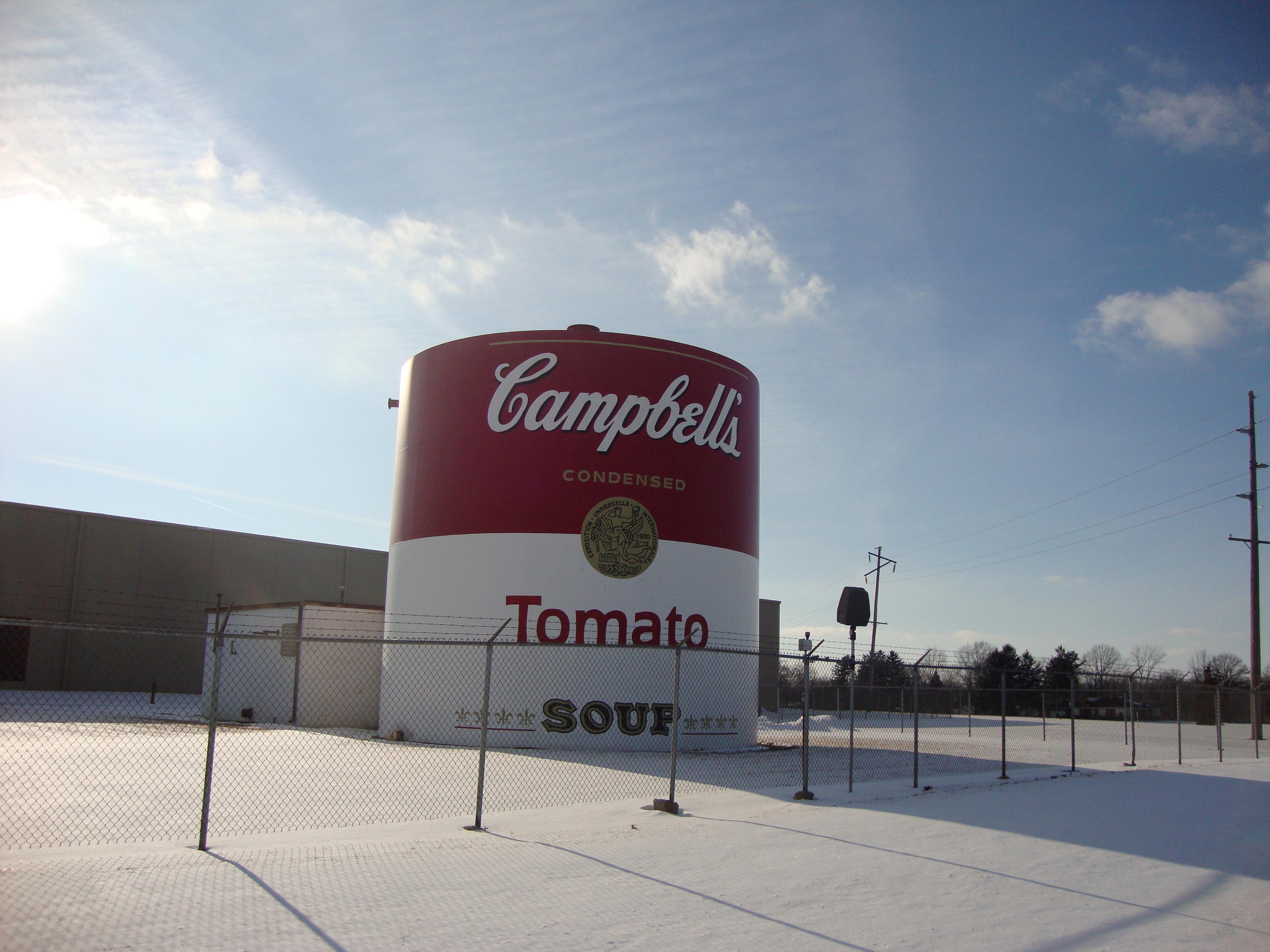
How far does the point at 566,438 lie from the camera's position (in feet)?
72.6

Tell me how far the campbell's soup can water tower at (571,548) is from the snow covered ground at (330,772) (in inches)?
49.2

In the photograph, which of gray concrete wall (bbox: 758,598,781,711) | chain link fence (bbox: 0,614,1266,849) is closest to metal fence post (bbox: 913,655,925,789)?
chain link fence (bbox: 0,614,1266,849)

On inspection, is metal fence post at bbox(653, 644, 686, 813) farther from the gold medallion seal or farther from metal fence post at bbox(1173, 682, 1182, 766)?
metal fence post at bbox(1173, 682, 1182, 766)

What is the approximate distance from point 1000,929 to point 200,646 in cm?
4193

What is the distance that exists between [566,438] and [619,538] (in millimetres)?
2692

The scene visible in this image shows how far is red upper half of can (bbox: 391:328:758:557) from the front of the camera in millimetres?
22000

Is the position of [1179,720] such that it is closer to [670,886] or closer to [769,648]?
[670,886]

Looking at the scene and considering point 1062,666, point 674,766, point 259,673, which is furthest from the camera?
point 1062,666

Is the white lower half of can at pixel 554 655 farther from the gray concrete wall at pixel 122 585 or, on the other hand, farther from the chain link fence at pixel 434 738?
the gray concrete wall at pixel 122 585

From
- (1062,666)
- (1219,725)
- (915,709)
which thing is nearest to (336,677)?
(915,709)

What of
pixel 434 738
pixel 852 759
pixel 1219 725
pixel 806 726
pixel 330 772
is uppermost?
pixel 806 726

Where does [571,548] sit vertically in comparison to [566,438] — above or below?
below

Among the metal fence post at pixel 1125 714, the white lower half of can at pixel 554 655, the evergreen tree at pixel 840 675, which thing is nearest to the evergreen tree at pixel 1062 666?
the metal fence post at pixel 1125 714

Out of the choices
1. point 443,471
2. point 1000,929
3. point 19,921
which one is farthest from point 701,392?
point 19,921
